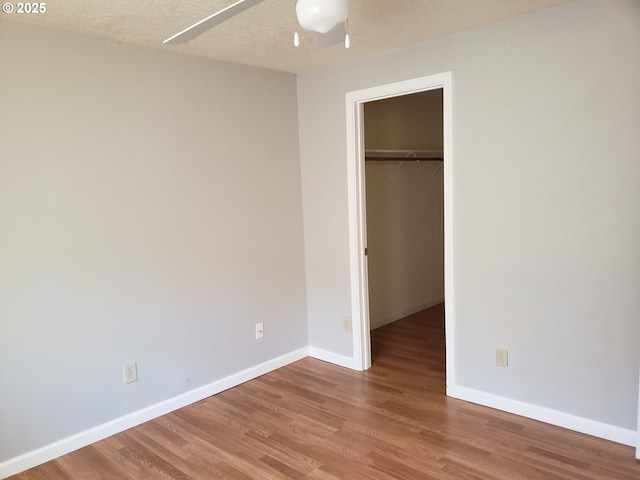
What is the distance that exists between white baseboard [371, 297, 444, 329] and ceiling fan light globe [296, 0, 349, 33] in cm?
338

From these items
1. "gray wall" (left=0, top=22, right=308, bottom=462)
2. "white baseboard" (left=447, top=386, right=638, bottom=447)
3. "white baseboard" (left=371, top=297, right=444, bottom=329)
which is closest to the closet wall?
"white baseboard" (left=371, top=297, right=444, bottom=329)

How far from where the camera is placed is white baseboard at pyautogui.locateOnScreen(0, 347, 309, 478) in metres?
2.51

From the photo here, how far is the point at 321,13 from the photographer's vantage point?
1.67 metres

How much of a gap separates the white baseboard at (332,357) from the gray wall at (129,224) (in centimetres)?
34

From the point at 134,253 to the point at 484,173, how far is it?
7.12 ft

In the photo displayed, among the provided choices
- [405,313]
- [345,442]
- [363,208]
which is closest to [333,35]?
[363,208]

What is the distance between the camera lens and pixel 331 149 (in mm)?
3641

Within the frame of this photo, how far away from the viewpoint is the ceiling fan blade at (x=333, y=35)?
1854 mm

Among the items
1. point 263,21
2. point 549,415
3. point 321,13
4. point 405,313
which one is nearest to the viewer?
point 321,13

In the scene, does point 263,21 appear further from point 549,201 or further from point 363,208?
point 549,201

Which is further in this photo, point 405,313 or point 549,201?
point 405,313

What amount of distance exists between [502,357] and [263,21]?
7.77 feet

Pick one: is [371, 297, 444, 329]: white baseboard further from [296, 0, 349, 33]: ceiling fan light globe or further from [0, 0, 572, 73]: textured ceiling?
[296, 0, 349, 33]: ceiling fan light globe

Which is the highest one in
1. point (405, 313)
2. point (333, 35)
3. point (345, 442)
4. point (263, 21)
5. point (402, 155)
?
point (263, 21)
